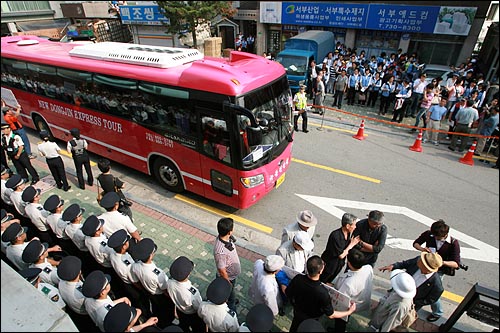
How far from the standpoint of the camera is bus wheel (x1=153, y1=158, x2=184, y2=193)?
780 centimetres

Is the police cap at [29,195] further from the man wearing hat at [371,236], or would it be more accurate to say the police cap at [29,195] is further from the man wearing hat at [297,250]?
the man wearing hat at [371,236]

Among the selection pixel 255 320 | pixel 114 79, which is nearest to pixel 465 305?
pixel 255 320

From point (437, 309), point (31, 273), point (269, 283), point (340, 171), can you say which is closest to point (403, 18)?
point (340, 171)

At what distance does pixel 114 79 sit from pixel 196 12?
11988 mm

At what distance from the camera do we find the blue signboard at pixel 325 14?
19.3m

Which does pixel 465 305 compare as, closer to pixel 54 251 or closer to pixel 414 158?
pixel 54 251

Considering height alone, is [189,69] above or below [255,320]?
above

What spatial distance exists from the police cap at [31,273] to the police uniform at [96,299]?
90 centimetres

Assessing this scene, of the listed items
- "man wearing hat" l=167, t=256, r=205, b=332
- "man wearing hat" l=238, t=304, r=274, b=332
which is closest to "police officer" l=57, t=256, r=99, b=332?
"man wearing hat" l=167, t=256, r=205, b=332

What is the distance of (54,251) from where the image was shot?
5055 mm

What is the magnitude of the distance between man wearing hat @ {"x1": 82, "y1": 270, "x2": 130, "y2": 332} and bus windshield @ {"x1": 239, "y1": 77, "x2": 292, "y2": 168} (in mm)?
3502

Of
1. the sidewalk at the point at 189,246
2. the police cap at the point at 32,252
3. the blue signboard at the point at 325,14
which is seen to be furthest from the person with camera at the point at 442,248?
Answer: the blue signboard at the point at 325,14

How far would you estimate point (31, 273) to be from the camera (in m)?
3.93

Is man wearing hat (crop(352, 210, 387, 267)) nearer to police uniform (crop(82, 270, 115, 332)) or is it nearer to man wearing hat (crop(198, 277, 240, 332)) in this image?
man wearing hat (crop(198, 277, 240, 332))
